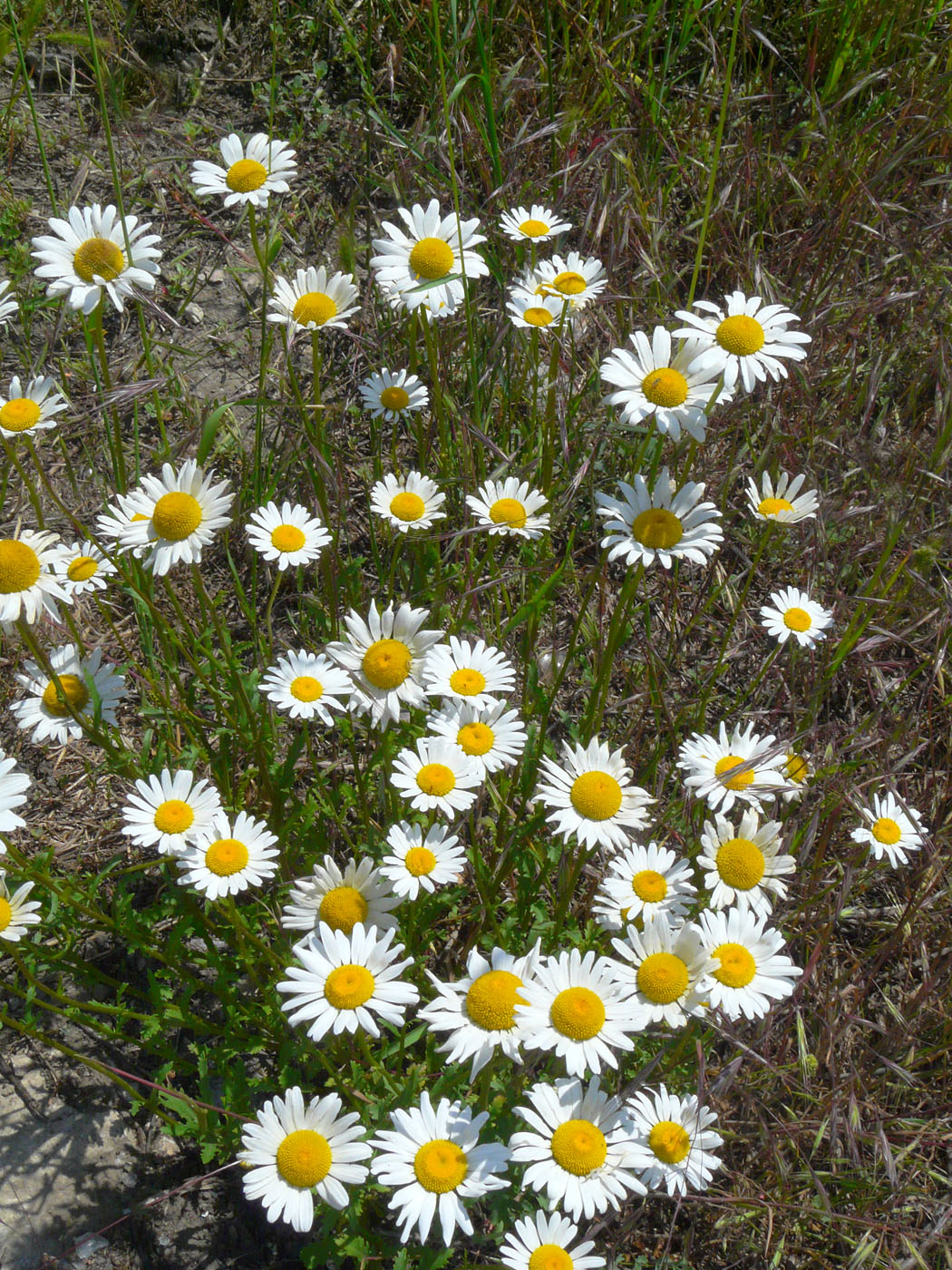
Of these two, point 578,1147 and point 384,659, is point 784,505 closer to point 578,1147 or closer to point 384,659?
point 384,659

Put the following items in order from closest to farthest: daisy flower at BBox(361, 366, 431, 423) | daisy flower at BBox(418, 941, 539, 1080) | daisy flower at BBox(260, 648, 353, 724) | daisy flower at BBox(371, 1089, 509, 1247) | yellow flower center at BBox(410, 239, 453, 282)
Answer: daisy flower at BBox(371, 1089, 509, 1247)
daisy flower at BBox(418, 941, 539, 1080)
daisy flower at BBox(260, 648, 353, 724)
yellow flower center at BBox(410, 239, 453, 282)
daisy flower at BBox(361, 366, 431, 423)

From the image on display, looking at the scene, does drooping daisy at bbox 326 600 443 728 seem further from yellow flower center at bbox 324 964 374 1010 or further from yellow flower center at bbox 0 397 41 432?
yellow flower center at bbox 0 397 41 432

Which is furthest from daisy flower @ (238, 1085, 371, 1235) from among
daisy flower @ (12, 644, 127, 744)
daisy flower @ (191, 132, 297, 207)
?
daisy flower @ (191, 132, 297, 207)

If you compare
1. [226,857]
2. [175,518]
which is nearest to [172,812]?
[226,857]

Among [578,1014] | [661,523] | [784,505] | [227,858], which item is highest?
[784,505]

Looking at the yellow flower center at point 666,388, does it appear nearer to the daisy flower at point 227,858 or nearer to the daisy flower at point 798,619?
the daisy flower at point 798,619

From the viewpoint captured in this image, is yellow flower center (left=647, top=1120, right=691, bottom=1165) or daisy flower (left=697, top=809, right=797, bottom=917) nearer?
yellow flower center (left=647, top=1120, right=691, bottom=1165)

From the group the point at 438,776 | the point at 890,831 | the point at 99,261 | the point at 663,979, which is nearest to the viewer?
the point at 663,979

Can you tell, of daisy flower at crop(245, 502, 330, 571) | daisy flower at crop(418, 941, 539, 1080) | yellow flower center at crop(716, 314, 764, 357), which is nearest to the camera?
daisy flower at crop(418, 941, 539, 1080)
